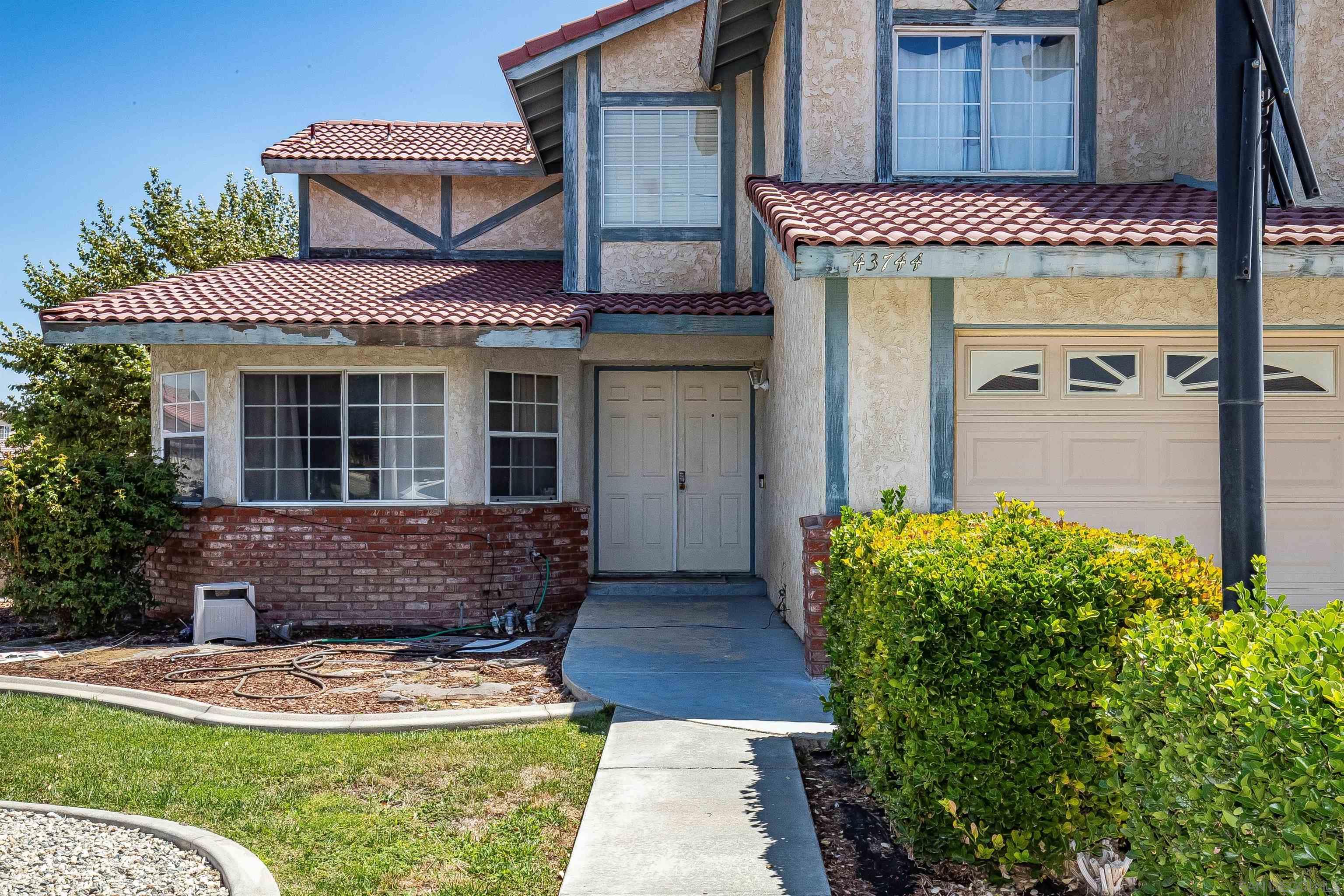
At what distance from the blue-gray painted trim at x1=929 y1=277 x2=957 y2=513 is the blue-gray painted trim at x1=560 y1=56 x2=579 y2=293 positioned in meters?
5.16

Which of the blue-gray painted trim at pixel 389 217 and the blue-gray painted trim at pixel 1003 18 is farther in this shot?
the blue-gray painted trim at pixel 389 217

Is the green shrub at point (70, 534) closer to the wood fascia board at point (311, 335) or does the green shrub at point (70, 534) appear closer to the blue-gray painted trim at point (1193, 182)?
the wood fascia board at point (311, 335)

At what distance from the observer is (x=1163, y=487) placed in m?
7.95

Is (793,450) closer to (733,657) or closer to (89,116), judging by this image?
(733,657)

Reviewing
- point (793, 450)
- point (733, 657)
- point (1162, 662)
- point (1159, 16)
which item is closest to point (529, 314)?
point (793, 450)

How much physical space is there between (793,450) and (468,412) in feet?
11.5

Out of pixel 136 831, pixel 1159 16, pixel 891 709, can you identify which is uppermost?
pixel 1159 16

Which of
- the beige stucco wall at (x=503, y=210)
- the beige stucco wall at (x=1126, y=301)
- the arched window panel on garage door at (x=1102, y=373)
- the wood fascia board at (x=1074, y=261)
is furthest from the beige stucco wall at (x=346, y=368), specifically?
the arched window panel on garage door at (x=1102, y=373)

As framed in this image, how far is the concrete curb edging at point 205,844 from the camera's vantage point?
3.97m

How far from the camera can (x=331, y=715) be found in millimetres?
6734

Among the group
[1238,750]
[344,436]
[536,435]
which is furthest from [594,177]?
[1238,750]

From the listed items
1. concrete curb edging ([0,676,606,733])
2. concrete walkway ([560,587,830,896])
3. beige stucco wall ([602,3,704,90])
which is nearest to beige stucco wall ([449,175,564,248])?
beige stucco wall ([602,3,704,90])

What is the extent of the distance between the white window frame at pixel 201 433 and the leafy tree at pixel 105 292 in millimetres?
4720

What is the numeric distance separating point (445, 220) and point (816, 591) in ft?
26.3
